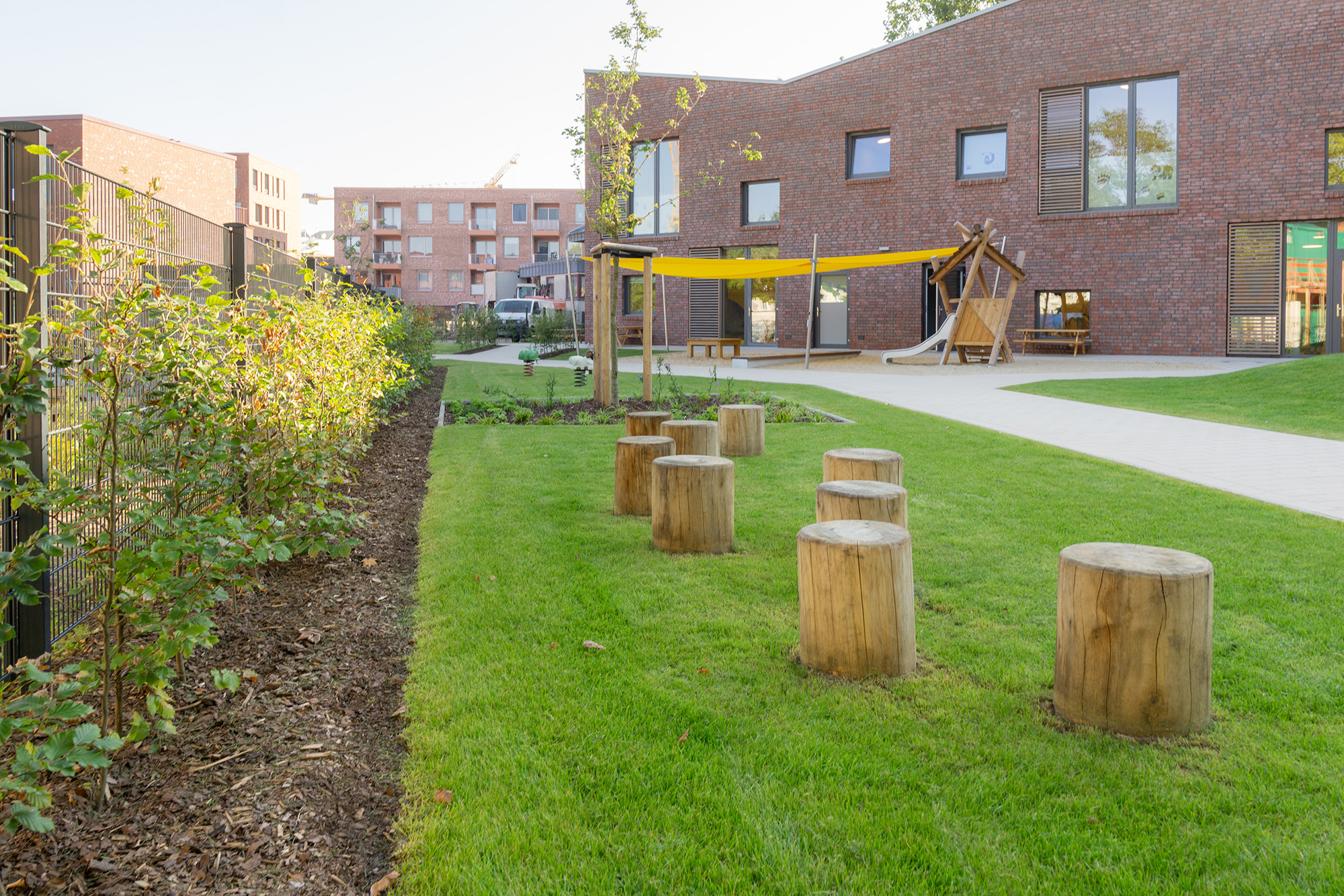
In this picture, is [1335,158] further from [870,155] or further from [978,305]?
[870,155]

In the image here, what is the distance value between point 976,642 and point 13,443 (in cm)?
317

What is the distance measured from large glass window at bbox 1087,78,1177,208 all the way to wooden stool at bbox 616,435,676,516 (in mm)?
20035

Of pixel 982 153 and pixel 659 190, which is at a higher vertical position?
pixel 659 190

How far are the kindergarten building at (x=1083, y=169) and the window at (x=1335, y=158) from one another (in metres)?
0.03

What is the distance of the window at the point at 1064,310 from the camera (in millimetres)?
22391

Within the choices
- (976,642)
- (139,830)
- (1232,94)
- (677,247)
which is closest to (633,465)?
(976,642)

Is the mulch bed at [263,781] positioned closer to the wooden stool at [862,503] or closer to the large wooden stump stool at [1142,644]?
the wooden stool at [862,503]

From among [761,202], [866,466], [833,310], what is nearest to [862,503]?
[866,466]

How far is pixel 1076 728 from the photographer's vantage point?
293cm

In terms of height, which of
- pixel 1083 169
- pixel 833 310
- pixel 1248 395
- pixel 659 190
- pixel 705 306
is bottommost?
pixel 1248 395

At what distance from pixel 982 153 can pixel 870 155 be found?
2977 mm

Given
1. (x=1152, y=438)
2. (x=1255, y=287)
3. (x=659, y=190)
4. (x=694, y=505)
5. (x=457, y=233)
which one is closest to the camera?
(x=694, y=505)

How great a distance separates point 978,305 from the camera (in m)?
19.6

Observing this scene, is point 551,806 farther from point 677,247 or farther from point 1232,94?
point 677,247
